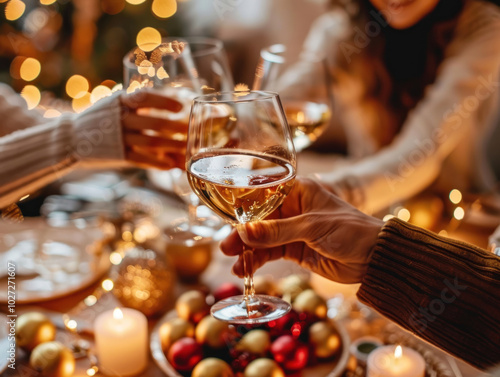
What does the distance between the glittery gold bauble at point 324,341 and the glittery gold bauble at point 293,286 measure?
0.36ft

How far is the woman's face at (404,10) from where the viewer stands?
125 centimetres

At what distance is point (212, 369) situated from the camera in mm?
718

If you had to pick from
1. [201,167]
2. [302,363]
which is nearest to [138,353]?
[302,363]

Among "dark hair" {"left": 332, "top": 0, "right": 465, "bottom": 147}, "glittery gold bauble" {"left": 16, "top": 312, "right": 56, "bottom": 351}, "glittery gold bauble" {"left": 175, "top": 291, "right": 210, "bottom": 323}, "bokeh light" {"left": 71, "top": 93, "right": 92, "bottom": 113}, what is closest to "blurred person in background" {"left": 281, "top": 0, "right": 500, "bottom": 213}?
"dark hair" {"left": 332, "top": 0, "right": 465, "bottom": 147}

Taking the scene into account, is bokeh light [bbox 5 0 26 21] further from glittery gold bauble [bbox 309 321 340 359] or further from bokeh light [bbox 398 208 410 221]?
glittery gold bauble [bbox 309 321 340 359]

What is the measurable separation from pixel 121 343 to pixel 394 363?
0.41 m

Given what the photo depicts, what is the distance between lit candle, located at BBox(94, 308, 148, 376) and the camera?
775mm

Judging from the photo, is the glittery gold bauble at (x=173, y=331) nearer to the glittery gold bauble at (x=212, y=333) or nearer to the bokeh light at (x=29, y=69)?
the glittery gold bauble at (x=212, y=333)

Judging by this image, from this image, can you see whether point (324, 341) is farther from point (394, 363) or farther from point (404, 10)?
point (404, 10)

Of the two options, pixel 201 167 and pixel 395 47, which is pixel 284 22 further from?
pixel 201 167

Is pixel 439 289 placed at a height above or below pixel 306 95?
below

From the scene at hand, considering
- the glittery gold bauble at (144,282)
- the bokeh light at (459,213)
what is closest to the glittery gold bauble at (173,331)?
the glittery gold bauble at (144,282)

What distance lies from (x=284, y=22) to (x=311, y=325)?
202 cm

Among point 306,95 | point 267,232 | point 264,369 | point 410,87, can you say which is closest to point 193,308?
point 264,369
